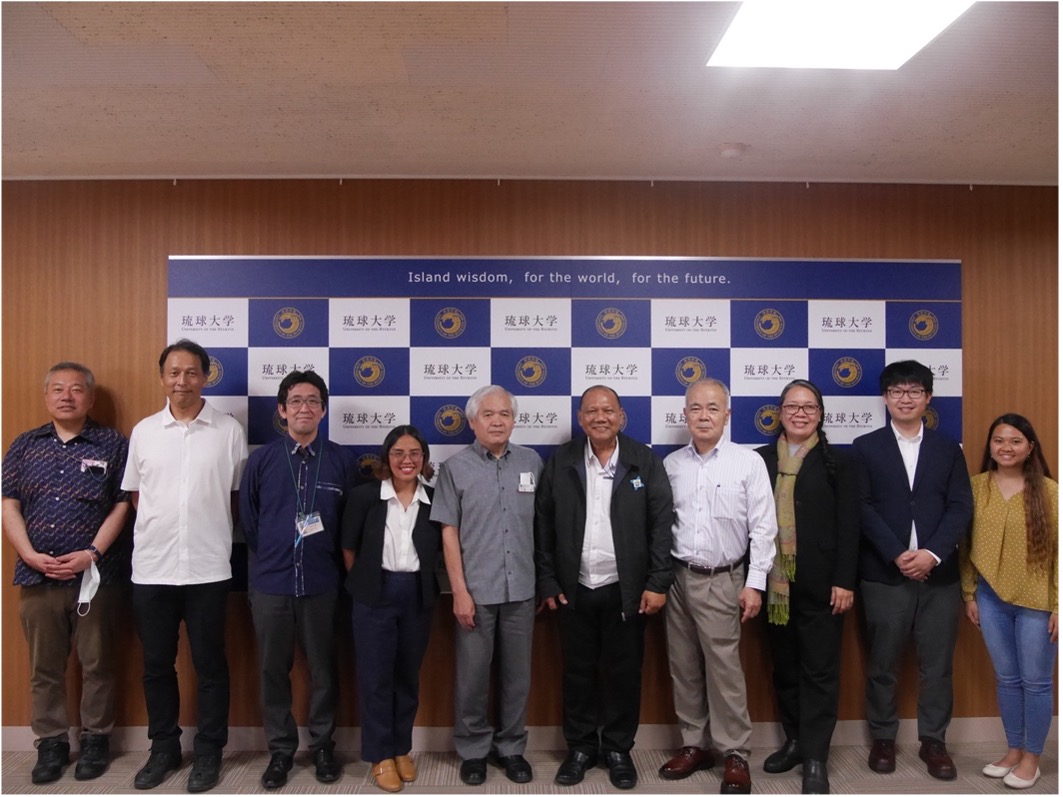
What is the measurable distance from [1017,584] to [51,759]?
13.8 feet

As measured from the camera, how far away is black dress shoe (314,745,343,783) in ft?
10.2

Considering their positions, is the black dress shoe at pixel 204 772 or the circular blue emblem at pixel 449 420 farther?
the circular blue emblem at pixel 449 420

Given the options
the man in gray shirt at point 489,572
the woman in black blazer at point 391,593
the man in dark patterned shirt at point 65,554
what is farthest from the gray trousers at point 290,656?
the man in dark patterned shirt at point 65,554

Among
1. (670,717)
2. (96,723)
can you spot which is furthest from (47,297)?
(670,717)

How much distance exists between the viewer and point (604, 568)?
9.95 ft

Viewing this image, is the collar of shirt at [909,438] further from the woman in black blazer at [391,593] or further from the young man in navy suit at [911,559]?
the woman in black blazer at [391,593]

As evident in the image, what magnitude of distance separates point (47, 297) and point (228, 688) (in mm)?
2057

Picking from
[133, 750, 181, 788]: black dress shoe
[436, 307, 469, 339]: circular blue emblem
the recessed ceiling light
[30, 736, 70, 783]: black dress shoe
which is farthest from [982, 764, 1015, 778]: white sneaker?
[30, 736, 70, 783]: black dress shoe

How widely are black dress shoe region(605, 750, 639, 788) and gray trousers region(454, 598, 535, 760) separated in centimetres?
39

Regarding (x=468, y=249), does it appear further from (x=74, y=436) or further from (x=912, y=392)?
(x=912, y=392)

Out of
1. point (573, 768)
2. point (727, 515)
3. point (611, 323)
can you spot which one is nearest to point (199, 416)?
point (611, 323)

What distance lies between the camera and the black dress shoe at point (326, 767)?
3105mm

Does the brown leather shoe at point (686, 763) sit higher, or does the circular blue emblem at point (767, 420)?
the circular blue emblem at point (767, 420)

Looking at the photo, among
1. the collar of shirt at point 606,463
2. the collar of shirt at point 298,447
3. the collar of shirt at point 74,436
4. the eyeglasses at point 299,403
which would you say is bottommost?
the collar of shirt at point 606,463
